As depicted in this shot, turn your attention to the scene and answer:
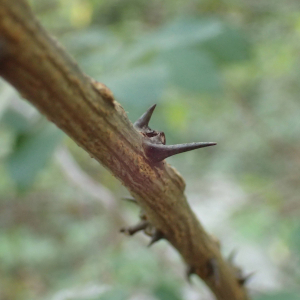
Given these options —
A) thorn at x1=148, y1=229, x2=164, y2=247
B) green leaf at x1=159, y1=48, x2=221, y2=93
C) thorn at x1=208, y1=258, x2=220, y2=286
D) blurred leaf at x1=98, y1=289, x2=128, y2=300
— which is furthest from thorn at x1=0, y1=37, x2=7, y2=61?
green leaf at x1=159, y1=48, x2=221, y2=93

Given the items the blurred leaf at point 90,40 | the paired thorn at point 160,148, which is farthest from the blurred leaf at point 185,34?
the paired thorn at point 160,148

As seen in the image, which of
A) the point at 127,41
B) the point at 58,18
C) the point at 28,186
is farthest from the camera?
the point at 58,18

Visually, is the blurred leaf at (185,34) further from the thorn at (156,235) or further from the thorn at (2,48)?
the thorn at (2,48)

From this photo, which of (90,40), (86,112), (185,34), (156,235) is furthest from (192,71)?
(86,112)

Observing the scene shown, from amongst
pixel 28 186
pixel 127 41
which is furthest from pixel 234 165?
pixel 28 186

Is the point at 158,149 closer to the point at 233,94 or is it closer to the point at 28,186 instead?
the point at 28,186

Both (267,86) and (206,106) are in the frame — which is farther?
→ (267,86)

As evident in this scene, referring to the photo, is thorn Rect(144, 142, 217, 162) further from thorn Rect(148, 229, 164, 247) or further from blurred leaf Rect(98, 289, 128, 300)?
blurred leaf Rect(98, 289, 128, 300)
